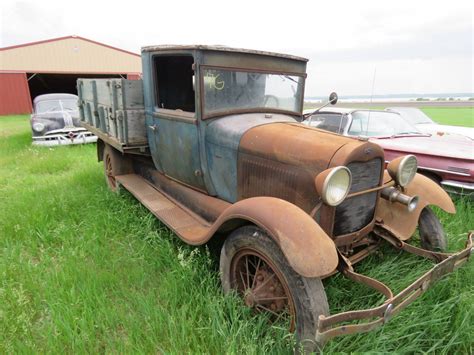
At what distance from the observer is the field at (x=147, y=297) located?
2072mm

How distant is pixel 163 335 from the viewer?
2.18 meters

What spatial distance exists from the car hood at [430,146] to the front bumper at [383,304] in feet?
6.88

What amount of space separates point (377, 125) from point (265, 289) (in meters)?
4.29

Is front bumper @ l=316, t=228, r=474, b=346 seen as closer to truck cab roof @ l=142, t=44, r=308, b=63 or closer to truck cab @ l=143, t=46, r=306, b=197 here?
truck cab @ l=143, t=46, r=306, b=197

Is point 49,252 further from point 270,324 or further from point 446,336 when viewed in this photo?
point 446,336

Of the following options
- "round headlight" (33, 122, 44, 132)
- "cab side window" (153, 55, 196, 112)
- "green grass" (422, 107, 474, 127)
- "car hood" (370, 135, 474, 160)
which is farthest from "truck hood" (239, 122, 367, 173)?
"green grass" (422, 107, 474, 127)

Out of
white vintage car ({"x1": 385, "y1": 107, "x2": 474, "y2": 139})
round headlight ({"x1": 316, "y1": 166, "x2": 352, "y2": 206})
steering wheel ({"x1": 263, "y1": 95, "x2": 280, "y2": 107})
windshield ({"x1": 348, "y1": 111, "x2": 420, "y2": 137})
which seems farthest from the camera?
white vintage car ({"x1": 385, "y1": 107, "x2": 474, "y2": 139})

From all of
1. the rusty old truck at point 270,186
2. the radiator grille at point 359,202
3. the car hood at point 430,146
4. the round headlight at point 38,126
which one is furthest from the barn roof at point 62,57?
the radiator grille at point 359,202

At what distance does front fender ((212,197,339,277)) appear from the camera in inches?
70.8

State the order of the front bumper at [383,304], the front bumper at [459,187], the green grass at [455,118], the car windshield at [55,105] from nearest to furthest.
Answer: the front bumper at [383,304], the front bumper at [459,187], the car windshield at [55,105], the green grass at [455,118]

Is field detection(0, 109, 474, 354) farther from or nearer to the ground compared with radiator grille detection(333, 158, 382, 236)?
nearer to the ground

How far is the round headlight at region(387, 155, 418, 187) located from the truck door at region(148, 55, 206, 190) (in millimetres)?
1708

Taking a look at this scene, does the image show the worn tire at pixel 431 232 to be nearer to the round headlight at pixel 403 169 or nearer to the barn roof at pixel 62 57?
the round headlight at pixel 403 169

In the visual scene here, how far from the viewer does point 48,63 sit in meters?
18.0
